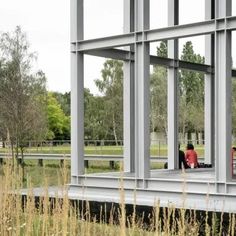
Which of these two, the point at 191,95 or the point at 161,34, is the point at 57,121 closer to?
the point at 191,95

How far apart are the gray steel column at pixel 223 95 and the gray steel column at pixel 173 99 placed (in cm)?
436

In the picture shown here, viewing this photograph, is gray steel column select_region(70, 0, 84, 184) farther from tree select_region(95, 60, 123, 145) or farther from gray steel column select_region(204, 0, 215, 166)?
tree select_region(95, 60, 123, 145)

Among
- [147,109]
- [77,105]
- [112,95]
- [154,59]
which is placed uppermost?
[112,95]

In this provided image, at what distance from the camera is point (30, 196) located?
4.75 metres

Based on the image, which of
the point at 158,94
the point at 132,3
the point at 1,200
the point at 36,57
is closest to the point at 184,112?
the point at 158,94

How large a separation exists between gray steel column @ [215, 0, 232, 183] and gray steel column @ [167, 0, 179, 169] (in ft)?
14.3

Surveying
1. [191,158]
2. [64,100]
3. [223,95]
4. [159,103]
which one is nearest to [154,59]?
[191,158]

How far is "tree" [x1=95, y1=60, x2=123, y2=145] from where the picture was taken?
61812 mm

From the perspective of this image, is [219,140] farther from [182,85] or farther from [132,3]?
[182,85]

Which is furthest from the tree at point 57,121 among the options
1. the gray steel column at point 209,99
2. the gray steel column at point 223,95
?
the gray steel column at point 223,95

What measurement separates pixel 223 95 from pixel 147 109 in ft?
6.46

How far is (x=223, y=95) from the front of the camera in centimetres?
1140

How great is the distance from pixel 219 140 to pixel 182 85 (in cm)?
5586

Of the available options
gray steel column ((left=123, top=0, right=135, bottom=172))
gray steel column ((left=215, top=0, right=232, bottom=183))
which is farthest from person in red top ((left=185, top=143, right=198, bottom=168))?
gray steel column ((left=215, top=0, right=232, bottom=183))
